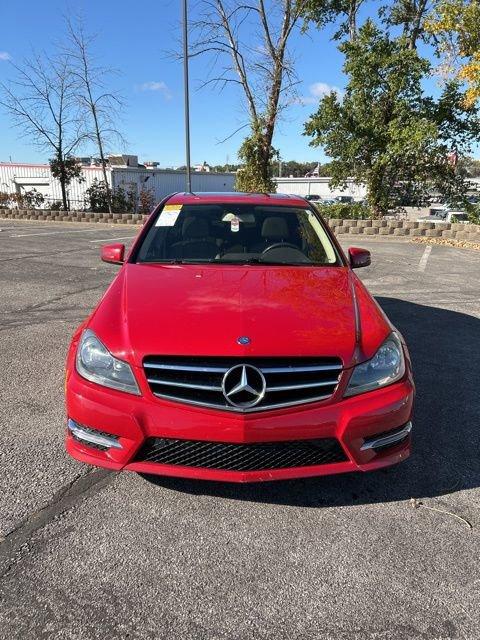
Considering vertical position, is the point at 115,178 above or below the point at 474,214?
above

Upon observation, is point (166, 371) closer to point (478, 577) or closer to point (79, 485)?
point (79, 485)

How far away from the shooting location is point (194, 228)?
399cm

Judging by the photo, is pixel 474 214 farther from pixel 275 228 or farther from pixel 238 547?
pixel 238 547

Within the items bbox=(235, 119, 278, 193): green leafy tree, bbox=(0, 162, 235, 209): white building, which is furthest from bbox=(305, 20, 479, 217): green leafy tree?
bbox=(0, 162, 235, 209): white building

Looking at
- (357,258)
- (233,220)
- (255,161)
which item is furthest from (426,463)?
(255,161)

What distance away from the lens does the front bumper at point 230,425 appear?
2.31m

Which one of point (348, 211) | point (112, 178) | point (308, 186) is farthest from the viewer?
point (308, 186)

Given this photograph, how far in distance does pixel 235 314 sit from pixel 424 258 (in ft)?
31.2

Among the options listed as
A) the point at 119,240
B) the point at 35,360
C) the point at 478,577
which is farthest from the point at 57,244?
the point at 478,577

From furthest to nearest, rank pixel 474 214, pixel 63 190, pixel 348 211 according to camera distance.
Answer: pixel 63 190
pixel 348 211
pixel 474 214

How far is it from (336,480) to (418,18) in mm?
17034

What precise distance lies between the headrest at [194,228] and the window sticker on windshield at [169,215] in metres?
0.12

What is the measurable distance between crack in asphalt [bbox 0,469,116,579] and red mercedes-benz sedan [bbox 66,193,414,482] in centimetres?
26

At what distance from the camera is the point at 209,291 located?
297 cm
